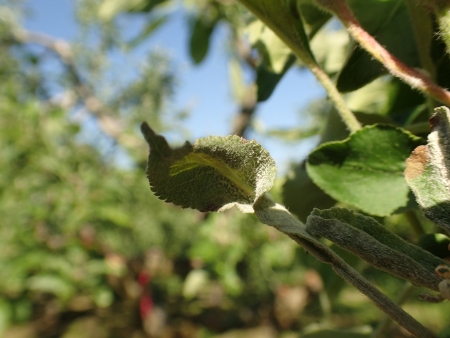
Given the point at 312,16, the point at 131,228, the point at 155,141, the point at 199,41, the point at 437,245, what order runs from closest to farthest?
the point at 155,141 → the point at 437,245 → the point at 312,16 → the point at 199,41 → the point at 131,228

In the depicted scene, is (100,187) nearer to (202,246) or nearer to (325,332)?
(202,246)

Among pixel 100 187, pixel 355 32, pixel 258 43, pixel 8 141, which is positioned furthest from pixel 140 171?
pixel 355 32

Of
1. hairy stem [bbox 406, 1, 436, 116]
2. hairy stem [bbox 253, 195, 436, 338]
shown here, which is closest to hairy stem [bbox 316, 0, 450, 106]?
hairy stem [bbox 406, 1, 436, 116]

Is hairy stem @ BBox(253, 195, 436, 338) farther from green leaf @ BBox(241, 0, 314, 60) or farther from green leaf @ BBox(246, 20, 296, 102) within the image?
green leaf @ BBox(246, 20, 296, 102)

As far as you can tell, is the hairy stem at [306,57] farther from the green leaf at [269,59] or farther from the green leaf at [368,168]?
the green leaf at [269,59]

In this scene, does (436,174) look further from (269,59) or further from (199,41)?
(199,41)

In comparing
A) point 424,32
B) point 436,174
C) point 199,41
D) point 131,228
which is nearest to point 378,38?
point 424,32

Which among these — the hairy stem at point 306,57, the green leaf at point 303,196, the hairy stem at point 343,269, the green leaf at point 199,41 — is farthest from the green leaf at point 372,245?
the green leaf at point 199,41
